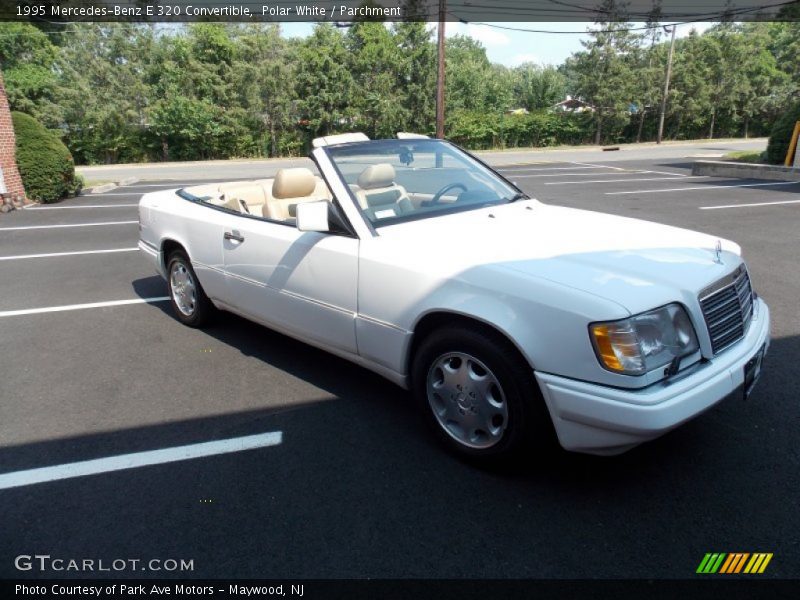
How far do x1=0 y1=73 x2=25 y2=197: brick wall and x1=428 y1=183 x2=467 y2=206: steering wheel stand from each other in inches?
498

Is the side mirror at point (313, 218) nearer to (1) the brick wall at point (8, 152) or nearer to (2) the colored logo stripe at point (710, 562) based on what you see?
(2) the colored logo stripe at point (710, 562)

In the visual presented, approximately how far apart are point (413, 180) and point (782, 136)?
664 inches

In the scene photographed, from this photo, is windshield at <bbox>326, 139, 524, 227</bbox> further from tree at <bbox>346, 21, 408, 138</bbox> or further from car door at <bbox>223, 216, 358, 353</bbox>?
tree at <bbox>346, 21, 408, 138</bbox>

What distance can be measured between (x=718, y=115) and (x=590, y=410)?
48.8 meters

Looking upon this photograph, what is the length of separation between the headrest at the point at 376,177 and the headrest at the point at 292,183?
99 centimetres

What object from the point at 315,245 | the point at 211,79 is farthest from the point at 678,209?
the point at 211,79

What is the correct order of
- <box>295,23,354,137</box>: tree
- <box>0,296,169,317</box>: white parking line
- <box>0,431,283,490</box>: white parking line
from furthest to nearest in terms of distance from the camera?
<box>295,23,354,137</box>: tree
<box>0,296,169,317</box>: white parking line
<box>0,431,283,490</box>: white parking line

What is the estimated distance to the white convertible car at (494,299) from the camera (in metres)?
2.33

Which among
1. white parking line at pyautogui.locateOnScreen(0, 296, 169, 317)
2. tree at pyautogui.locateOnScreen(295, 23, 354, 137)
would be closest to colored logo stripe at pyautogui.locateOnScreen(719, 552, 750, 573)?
white parking line at pyautogui.locateOnScreen(0, 296, 169, 317)

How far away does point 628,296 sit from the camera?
236 centimetres

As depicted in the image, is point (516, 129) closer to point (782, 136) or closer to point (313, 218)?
point (782, 136)

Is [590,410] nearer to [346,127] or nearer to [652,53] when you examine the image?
[346,127]

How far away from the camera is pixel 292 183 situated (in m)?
4.48

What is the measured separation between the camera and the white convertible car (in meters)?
2.33
